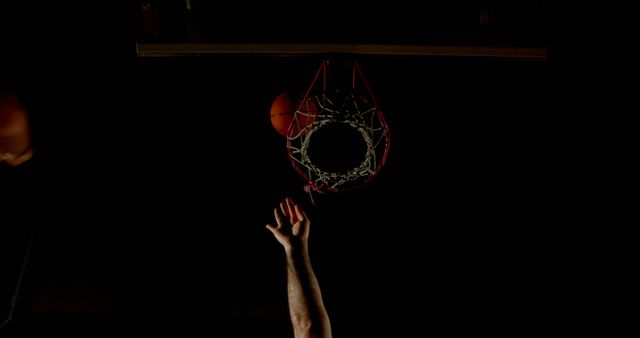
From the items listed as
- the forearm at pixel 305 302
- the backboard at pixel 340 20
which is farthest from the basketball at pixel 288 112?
the forearm at pixel 305 302

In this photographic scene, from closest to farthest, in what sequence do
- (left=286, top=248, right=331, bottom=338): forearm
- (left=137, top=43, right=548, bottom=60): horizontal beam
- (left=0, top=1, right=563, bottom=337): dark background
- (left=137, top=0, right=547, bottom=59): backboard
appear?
(left=137, top=43, right=548, bottom=60): horizontal beam
(left=286, top=248, right=331, bottom=338): forearm
(left=137, top=0, right=547, bottom=59): backboard
(left=0, top=1, right=563, bottom=337): dark background

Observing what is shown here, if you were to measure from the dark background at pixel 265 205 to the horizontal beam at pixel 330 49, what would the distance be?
3.91 ft

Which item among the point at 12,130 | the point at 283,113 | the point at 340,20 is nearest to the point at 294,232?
the point at 283,113

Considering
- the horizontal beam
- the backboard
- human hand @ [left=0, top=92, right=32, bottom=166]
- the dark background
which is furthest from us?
the dark background

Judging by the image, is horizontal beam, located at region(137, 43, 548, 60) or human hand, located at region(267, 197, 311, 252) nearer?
horizontal beam, located at region(137, 43, 548, 60)

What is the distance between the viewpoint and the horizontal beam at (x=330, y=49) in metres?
2.14

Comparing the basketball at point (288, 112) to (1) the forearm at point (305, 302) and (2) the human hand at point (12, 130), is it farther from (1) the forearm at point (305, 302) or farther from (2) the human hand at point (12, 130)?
(2) the human hand at point (12, 130)

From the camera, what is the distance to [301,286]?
267 centimetres

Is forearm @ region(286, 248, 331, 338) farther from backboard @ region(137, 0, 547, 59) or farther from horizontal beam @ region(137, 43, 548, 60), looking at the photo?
backboard @ region(137, 0, 547, 59)

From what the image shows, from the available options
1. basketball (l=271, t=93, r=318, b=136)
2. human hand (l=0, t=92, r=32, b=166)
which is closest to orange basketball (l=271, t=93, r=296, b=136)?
basketball (l=271, t=93, r=318, b=136)

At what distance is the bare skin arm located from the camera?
8.30 ft

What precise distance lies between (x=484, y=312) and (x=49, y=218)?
360 cm

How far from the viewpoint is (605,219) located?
3.42 m

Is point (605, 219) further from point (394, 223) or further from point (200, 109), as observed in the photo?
point (200, 109)
